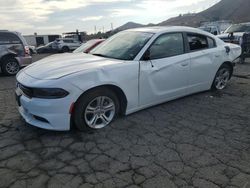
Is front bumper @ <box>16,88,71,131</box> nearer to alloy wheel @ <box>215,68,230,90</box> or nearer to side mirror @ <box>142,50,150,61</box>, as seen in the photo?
side mirror @ <box>142,50,150,61</box>

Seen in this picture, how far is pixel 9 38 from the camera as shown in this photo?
379 inches

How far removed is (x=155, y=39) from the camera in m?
4.68

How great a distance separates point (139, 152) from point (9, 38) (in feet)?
27.0

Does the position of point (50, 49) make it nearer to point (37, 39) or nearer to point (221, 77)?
point (37, 39)

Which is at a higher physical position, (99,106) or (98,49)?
(98,49)

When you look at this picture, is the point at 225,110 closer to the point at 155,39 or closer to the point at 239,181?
the point at 155,39

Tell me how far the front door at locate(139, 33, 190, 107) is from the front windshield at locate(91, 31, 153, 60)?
22cm

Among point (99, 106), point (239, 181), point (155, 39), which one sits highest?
point (155, 39)

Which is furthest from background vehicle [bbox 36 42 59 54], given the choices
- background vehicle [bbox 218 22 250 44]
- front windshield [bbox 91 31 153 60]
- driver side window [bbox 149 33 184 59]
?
driver side window [bbox 149 33 184 59]

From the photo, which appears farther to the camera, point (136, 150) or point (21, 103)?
point (21, 103)

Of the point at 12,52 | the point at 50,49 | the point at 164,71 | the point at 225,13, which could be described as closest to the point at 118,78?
the point at 164,71

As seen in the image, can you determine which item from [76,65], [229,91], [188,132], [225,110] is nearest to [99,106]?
[76,65]

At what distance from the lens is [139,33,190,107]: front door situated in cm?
449

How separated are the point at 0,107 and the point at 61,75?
2434 mm
